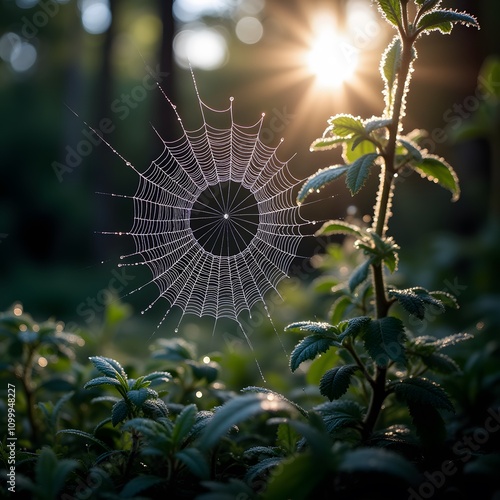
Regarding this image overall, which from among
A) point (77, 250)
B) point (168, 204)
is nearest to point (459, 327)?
point (168, 204)

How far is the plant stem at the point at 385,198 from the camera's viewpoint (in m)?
2.21

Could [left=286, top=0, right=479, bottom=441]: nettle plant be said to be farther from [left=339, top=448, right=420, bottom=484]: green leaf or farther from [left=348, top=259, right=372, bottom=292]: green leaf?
[left=339, top=448, right=420, bottom=484]: green leaf

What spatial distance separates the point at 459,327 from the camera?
5.36 metres

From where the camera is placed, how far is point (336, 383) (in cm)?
219

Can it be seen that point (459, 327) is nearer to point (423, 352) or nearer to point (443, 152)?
point (423, 352)

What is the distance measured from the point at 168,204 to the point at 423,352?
2413mm

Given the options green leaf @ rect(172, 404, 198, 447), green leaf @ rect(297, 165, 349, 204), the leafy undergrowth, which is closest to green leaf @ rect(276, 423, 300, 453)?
the leafy undergrowth

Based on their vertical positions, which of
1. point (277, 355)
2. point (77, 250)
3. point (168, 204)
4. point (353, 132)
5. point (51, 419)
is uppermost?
point (77, 250)

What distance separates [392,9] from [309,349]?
1394 millimetres

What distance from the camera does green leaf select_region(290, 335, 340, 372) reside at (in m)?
2.11

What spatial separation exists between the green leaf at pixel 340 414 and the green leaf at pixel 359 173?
93 centimetres

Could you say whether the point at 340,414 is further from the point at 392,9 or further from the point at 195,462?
the point at 392,9

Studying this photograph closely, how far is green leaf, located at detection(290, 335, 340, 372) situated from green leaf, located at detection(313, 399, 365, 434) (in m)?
0.32

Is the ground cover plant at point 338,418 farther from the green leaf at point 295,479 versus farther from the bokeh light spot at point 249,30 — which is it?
the bokeh light spot at point 249,30
